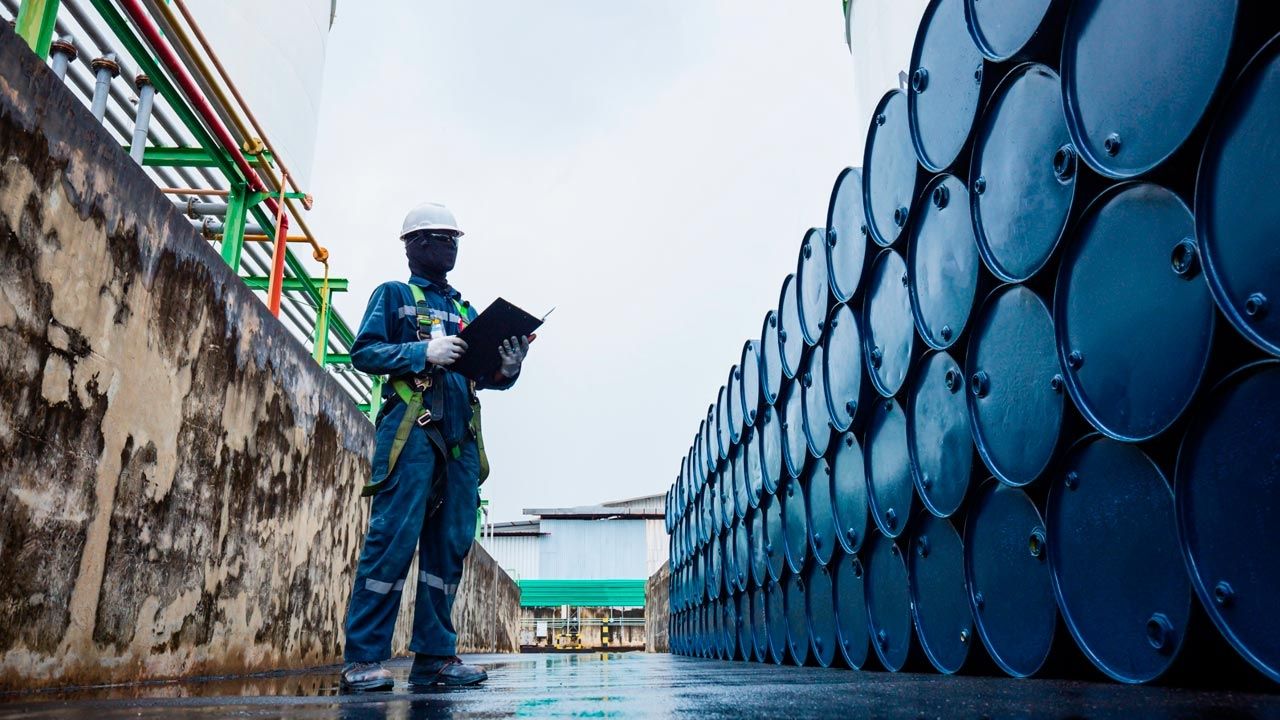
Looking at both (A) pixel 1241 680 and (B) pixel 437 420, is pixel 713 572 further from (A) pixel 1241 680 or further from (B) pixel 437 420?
(A) pixel 1241 680

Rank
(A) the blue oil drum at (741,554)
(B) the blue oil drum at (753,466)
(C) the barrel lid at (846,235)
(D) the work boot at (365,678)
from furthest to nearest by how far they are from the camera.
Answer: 1. (A) the blue oil drum at (741,554)
2. (B) the blue oil drum at (753,466)
3. (C) the barrel lid at (846,235)
4. (D) the work boot at (365,678)

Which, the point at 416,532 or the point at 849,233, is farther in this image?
the point at 849,233

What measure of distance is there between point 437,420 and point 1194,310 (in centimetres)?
223

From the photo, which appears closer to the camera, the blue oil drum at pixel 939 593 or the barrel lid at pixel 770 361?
the blue oil drum at pixel 939 593

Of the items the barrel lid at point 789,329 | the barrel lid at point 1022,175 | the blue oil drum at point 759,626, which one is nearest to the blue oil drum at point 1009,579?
the barrel lid at point 1022,175

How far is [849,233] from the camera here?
3508mm

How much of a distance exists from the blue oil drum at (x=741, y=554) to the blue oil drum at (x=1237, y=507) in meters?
3.96

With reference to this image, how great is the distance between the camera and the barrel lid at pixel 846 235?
133 inches

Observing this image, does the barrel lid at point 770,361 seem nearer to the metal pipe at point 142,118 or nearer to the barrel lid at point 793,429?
the barrel lid at point 793,429

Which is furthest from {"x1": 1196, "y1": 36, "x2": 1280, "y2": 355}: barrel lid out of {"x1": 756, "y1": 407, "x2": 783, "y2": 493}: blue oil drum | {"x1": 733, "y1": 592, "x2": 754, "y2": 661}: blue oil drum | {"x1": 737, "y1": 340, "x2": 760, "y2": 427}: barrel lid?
{"x1": 733, "y1": 592, "x2": 754, "y2": 661}: blue oil drum

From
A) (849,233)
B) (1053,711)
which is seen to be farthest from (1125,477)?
(849,233)

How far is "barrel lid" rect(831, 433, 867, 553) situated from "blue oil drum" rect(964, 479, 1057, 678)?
0.83 metres

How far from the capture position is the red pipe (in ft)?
9.32

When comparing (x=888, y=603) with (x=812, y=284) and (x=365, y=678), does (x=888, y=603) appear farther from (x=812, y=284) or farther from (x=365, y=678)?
(x=365, y=678)
